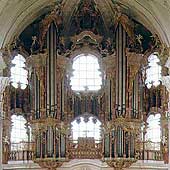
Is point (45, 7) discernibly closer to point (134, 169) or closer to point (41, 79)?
point (41, 79)

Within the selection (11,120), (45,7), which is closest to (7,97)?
(11,120)

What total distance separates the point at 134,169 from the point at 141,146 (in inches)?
35.3

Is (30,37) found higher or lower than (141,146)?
higher

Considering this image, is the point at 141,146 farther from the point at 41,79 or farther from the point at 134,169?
the point at 41,79

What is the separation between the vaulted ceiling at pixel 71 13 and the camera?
32.8 m

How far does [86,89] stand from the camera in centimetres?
3472

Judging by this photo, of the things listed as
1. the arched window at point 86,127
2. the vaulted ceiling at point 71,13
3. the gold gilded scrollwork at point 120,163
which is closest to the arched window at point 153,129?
the gold gilded scrollwork at point 120,163

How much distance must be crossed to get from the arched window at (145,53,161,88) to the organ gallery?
0.11ft

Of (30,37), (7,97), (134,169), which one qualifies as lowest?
(134,169)

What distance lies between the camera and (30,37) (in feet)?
116

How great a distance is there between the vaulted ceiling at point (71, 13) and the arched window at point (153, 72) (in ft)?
3.38

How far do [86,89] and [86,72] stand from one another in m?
0.66

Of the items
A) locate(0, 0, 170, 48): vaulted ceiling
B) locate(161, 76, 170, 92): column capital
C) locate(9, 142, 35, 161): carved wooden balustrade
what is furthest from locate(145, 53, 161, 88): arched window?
locate(9, 142, 35, 161): carved wooden balustrade

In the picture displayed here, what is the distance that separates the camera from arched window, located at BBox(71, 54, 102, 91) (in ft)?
114
